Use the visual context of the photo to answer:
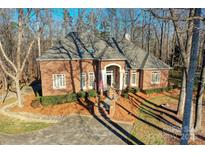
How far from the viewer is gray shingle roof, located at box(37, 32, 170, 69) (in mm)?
16094

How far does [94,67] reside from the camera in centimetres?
1684

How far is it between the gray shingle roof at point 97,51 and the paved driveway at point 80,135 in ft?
22.6

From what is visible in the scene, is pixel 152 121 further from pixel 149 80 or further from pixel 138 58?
pixel 138 58

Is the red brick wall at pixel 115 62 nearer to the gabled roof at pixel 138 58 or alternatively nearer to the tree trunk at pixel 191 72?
the gabled roof at pixel 138 58

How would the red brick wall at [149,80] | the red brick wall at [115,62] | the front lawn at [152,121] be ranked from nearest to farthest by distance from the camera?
1. the front lawn at [152,121]
2. the red brick wall at [115,62]
3. the red brick wall at [149,80]

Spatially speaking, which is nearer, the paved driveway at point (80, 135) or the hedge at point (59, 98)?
the paved driveway at point (80, 135)

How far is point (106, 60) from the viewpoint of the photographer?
651 inches

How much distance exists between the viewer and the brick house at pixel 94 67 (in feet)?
51.8

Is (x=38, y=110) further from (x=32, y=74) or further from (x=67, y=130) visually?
(x=32, y=74)

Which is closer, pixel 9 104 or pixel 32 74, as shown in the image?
pixel 9 104

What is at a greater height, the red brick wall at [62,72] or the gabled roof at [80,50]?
the gabled roof at [80,50]

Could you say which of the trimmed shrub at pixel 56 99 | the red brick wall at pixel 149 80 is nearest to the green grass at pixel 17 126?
the trimmed shrub at pixel 56 99
